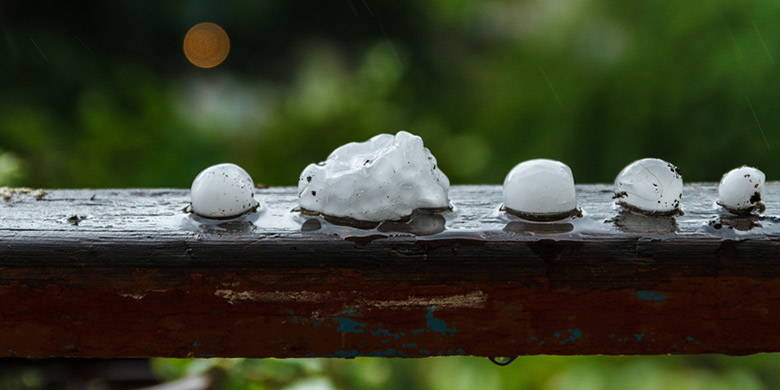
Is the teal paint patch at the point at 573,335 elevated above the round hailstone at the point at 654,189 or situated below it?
below

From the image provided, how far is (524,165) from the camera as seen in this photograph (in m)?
0.52

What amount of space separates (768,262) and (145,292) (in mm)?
414

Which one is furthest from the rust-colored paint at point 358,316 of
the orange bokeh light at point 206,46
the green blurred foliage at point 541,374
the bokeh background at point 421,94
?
the orange bokeh light at point 206,46

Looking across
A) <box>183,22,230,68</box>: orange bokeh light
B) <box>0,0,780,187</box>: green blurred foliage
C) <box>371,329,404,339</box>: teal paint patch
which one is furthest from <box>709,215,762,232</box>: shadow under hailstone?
<box>183,22,230,68</box>: orange bokeh light

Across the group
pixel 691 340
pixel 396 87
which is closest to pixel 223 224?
pixel 691 340

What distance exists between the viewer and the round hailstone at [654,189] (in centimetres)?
51

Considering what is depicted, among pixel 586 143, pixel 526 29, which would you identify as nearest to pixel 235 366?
pixel 586 143

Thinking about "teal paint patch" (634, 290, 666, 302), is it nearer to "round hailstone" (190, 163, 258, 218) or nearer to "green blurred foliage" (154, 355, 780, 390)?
"round hailstone" (190, 163, 258, 218)

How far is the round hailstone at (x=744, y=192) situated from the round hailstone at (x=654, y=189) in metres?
0.04

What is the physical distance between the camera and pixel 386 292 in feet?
1.48

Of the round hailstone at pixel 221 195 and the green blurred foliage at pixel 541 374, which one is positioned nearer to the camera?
the round hailstone at pixel 221 195

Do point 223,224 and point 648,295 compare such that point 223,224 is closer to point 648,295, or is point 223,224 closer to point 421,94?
point 648,295

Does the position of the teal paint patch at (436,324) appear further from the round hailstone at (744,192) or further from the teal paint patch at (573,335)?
the round hailstone at (744,192)

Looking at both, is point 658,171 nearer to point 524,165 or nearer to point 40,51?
point 524,165
